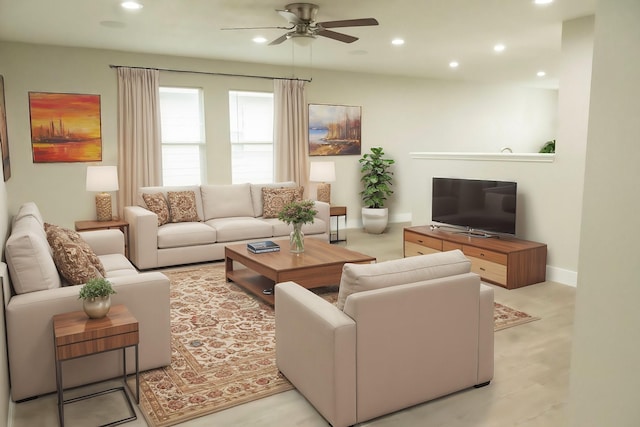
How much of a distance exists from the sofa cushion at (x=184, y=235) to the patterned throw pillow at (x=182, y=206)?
0.17 metres

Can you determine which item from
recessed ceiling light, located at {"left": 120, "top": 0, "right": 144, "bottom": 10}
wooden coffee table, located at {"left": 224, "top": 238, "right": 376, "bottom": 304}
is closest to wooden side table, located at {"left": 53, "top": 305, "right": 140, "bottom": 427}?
wooden coffee table, located at {"left": 224, "top": 238, "right": 376, "bottom": 304}

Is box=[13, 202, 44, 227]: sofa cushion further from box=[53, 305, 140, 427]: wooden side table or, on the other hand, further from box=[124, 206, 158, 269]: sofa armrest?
box=[53, 305, 140, 427]: wooden side table

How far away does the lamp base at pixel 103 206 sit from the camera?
19.7 ft

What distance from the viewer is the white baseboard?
4918 mm

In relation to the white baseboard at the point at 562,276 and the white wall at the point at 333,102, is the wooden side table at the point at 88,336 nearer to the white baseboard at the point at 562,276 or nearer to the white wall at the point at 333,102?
the white wall at the point at 333,102

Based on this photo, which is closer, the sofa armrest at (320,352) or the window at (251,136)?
the sofa armrest at (320,352)

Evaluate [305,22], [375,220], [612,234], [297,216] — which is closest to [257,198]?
[375,220]

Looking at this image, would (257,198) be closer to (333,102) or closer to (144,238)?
(144,238)

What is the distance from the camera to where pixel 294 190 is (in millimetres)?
6828

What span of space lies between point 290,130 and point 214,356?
476 cm

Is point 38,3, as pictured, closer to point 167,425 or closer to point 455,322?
point 167,425

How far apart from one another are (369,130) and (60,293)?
636 centimetres

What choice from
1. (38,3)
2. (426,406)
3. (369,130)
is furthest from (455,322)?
(369,130)

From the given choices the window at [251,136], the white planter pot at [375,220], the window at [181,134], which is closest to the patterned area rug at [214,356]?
the window at [181,134]
